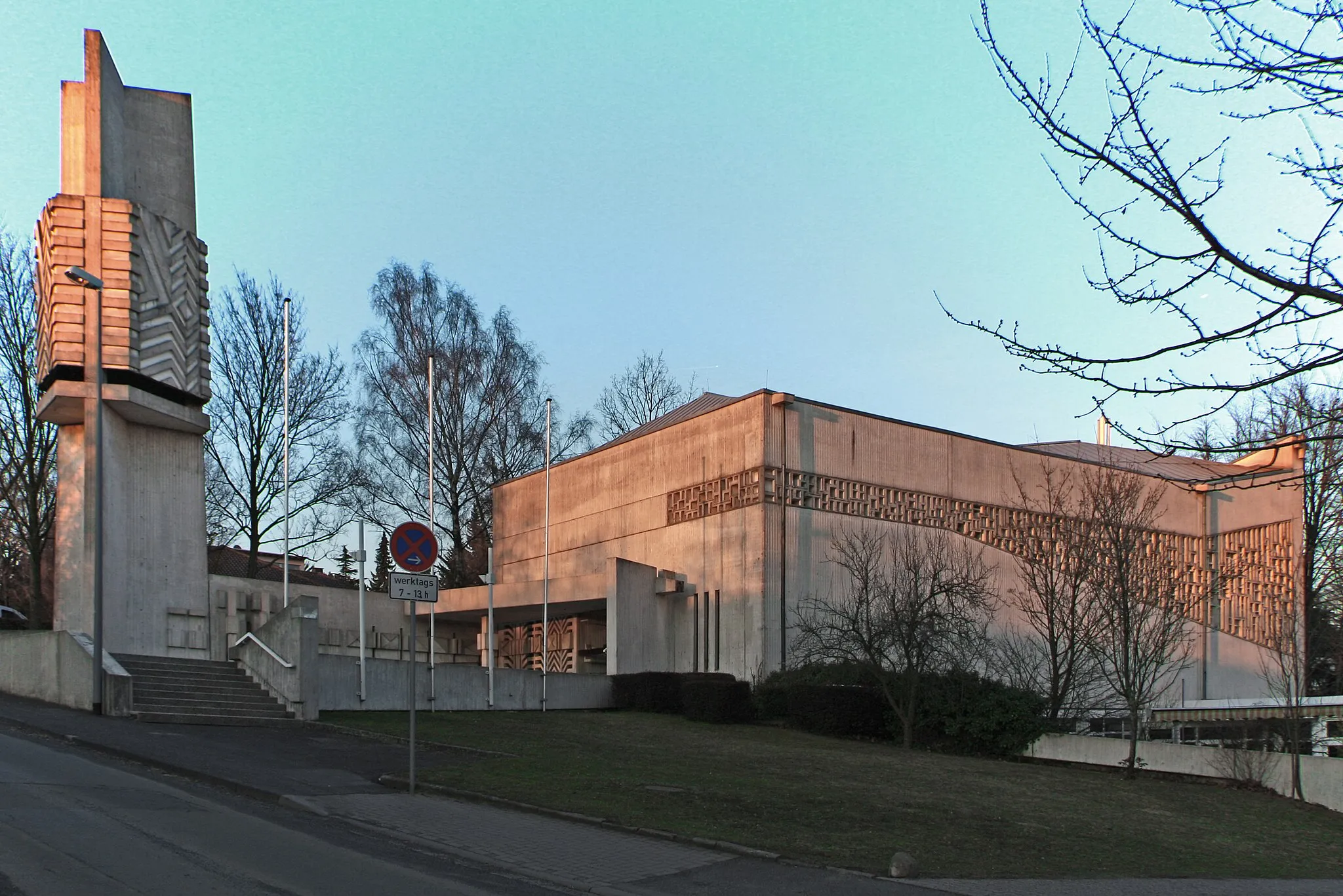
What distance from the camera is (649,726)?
1049 inches

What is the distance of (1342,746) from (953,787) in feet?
48.9

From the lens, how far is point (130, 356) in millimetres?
24906

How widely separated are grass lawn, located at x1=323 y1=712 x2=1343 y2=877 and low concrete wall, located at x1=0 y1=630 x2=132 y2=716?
4.08 meters

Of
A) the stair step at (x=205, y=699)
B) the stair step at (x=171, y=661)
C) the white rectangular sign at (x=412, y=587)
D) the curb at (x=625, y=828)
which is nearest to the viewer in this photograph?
the curb at (x=625, y=828)

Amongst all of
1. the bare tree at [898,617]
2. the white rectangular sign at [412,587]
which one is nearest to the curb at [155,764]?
the white rectangular sign at [412,587]

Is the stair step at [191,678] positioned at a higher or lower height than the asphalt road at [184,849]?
lower

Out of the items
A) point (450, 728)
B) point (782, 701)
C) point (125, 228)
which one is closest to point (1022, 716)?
point (782, 701)

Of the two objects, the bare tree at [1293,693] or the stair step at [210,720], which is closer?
the stair step at [210,720]

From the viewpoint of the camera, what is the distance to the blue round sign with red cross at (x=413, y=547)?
45.6 ft

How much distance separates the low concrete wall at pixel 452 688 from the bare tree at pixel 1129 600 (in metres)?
13.6

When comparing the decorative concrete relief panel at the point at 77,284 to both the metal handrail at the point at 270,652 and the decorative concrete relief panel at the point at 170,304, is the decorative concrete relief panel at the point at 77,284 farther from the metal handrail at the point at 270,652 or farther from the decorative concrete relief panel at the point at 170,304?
the metal handrail at the point at 270,652

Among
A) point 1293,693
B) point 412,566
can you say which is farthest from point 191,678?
point 1293,693

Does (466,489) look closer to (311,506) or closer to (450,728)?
(311,506)

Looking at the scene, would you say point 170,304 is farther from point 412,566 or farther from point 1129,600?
point 1129,600
